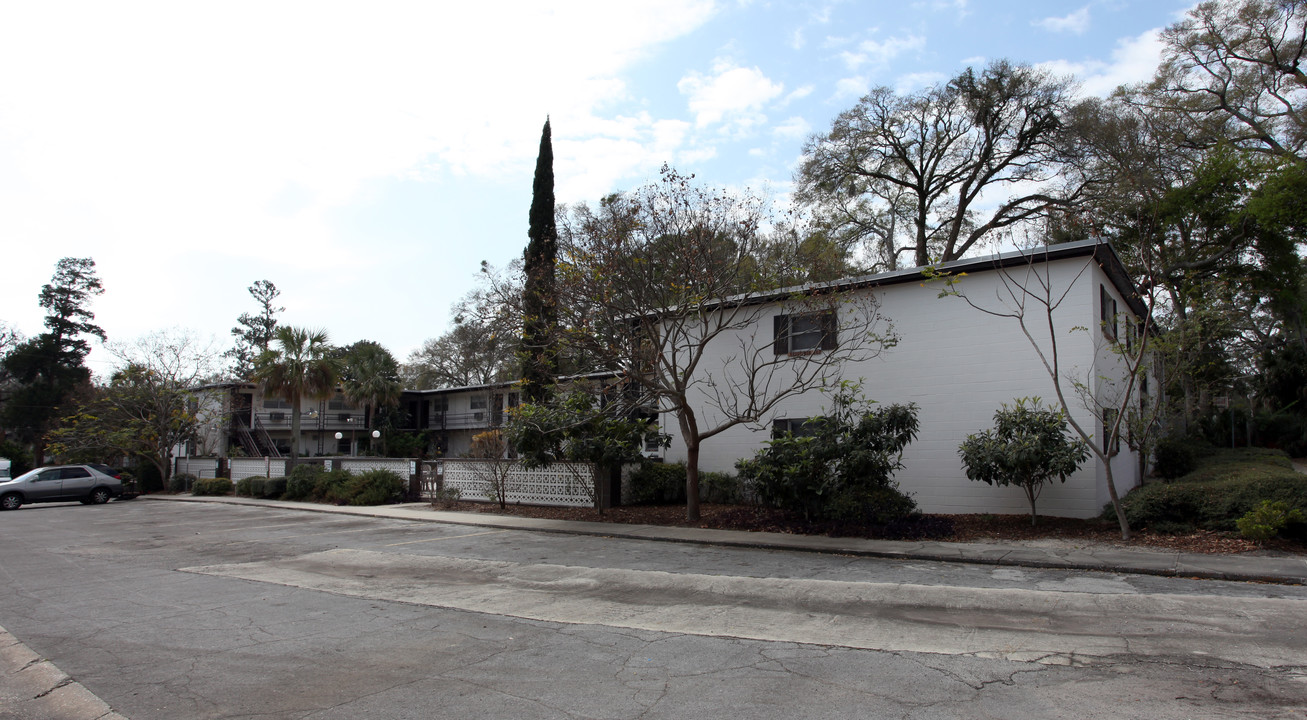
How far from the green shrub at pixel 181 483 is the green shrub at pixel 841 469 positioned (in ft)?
97.0

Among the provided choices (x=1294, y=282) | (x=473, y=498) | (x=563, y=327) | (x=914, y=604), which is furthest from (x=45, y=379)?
(x=1294, y=282)

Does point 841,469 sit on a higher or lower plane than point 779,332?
lower

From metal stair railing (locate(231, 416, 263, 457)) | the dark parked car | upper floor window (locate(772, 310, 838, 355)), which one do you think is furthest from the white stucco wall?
metal stair railing (locate(231, 416, 263, 457))

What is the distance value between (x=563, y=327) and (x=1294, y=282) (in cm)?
3113

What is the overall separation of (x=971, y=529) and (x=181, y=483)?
33973 millimetres

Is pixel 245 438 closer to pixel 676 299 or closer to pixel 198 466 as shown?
pixel 198 466

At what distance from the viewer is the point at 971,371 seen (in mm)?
15516

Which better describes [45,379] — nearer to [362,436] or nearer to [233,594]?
[362,436]

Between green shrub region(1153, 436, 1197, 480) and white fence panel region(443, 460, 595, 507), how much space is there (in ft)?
50.2

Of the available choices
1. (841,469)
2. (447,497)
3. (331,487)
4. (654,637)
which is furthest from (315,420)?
(654,637)

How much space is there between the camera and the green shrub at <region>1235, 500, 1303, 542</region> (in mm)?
10750

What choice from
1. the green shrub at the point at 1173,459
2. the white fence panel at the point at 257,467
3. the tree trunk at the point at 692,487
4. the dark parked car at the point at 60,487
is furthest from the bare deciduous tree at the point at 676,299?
the dark parked car at the point at 60,487

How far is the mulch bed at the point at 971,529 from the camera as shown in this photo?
37.0 feet

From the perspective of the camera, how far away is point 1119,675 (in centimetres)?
552
